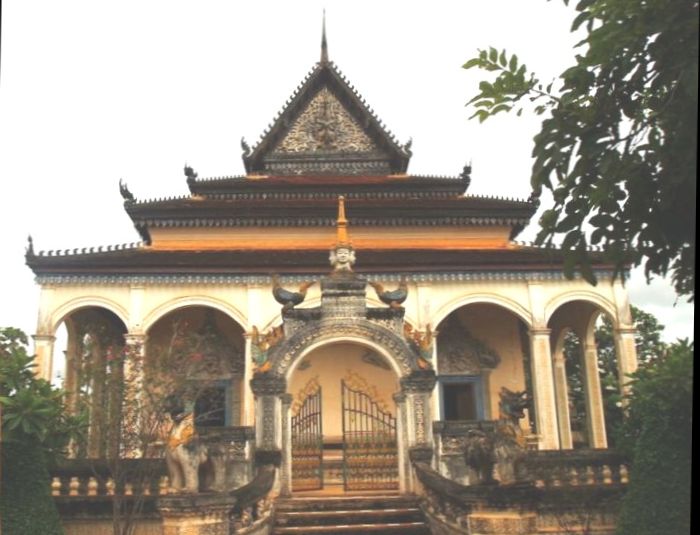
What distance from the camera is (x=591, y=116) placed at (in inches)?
194

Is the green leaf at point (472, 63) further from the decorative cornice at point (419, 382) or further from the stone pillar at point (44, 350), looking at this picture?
the stone pillar at point (44, 350)

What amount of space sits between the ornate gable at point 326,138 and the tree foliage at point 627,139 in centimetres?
1963

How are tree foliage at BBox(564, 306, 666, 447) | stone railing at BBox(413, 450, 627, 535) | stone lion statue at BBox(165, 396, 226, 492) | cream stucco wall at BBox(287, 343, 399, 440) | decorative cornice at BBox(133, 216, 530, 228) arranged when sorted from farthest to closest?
tree foliage at BBox(564, 306, 666, 447)
decorative cornice at BBox(133, 216, 530, 228)
cream stucco wall at BBox(287, 343, 399, 440)
stone lion statue at BBox(165, 396, 226, 492)
stone railing at BBox(413, 450, 627, 535)

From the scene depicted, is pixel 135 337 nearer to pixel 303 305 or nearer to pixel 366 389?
pixel 303 305

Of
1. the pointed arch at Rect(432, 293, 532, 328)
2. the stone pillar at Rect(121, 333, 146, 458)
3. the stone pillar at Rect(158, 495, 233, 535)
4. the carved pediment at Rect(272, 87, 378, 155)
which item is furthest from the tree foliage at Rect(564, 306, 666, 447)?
the stone pillar at Rect(158, 495, 233, 535)

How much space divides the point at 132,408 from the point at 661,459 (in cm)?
773

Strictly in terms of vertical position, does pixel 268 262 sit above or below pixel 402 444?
above

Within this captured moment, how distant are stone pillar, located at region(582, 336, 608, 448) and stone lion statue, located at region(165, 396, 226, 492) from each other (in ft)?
43.4

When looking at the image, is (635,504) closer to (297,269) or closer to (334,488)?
(334,488)

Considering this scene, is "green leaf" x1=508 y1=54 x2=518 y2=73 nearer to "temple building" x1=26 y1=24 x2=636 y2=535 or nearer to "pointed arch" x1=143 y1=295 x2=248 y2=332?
"temple building" x1=26 y1=24 x2=636 y2=535

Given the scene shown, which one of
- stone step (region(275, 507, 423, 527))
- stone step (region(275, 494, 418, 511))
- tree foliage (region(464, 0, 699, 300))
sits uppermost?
tree foliage (region(464, 0, 699, 300))

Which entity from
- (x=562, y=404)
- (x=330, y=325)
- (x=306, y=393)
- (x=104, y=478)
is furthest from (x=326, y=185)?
(x=104, y=478)

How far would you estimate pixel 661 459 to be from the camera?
8469 mm

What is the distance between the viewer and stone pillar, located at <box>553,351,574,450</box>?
67.1 ft
